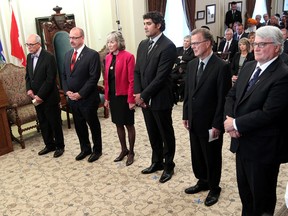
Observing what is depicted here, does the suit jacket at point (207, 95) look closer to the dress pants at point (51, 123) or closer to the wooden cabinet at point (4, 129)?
the dress pants at point (51, 123)

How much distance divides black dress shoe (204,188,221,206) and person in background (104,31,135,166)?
4.01 feet

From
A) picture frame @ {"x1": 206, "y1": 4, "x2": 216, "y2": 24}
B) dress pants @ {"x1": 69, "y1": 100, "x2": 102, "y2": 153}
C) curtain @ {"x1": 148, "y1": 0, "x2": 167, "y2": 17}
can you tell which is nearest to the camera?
dress pants @ {"x1": 69, "y1": 100, "x2": 102, "y2": 153}

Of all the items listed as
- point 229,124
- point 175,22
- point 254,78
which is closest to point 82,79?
point 229,124

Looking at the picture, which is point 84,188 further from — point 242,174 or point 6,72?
point 6,72

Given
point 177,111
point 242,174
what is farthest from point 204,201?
point 177,111

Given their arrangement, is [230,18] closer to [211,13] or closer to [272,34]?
[211,13]

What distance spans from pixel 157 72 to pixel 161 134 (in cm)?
66

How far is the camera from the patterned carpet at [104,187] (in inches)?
120

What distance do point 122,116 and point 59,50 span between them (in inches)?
116

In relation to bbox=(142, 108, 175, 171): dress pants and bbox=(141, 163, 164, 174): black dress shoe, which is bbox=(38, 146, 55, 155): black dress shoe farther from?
bbox=(142, 108, 175, 171): dress pants

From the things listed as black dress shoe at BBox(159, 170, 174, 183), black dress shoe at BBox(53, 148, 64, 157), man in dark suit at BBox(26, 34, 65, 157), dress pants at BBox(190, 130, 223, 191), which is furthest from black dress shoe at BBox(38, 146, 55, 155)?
dress pants at BBox(190, 130, 223, 191)

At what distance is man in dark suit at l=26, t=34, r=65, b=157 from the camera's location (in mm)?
4027

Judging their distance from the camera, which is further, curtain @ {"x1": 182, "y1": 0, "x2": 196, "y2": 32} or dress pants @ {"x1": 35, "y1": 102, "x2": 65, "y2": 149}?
curtain @ {"x1": 182, "y1": 0, "x2": 196, "y2": 32}

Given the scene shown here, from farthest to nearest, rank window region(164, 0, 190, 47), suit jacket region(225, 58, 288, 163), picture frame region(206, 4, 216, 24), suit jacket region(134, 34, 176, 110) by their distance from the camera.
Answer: picture frame region(206, 4, 216, 24), window region(164, 0, 190, 47), suit jacket region(134, 34, 176, 110), suit jacket region(225, 58, 288, 163)
